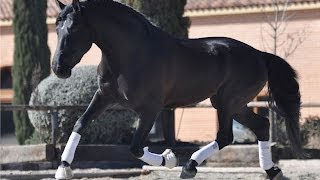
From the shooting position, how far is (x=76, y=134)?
675 cm

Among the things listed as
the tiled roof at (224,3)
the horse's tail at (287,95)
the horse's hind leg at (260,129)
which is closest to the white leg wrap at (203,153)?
the horse's hind leg at (260,129)

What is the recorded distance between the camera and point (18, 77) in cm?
1786

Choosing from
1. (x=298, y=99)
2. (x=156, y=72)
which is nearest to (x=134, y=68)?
(x=156, y=72)

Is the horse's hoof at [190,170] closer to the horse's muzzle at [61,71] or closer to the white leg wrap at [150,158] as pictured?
the white leg wrap at [150,158]

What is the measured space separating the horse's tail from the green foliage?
4583 millimetres

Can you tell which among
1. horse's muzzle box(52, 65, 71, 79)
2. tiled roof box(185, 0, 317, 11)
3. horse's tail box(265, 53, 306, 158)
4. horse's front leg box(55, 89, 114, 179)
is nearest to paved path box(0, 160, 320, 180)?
horse's tail box(265, 53, 306, 158)

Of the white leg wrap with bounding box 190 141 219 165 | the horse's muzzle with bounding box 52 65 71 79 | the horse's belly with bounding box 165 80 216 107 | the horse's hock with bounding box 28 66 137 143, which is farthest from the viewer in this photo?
the horse's hock with bounding box 28 66 137 143

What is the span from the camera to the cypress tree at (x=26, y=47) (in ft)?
57.4

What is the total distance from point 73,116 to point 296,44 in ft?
26.2

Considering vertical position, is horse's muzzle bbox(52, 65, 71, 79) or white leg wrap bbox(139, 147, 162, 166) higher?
horse's muzzle bbox(52, 65, 71, 79)

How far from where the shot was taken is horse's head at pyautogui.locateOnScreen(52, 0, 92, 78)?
643 cm

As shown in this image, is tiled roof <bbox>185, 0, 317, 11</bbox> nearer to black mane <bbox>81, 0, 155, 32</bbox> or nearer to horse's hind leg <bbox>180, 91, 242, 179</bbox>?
horse's hind leg <bbox>180, 91, 242, 179</bbox>

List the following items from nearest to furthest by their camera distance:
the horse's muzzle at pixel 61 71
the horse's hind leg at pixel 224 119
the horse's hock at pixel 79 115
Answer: the horse's muzzle at pixel 61 71, the horse's hind leg at pixel 224 119, the horse's hock at pixel 79 115

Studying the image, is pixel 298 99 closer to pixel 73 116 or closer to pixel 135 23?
pixel 135 23
